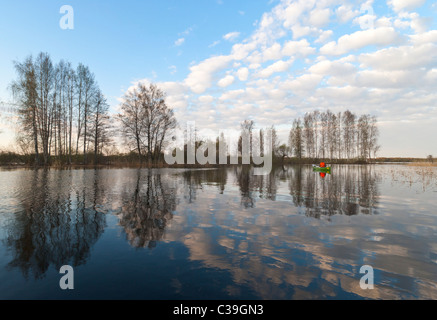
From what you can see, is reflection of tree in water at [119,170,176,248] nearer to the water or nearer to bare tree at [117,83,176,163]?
the water

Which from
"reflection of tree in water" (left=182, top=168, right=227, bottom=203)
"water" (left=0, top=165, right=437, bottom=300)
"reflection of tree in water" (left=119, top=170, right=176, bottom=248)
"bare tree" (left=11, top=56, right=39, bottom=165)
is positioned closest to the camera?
"water" (left=0, top=165, right=437, bottom=300)

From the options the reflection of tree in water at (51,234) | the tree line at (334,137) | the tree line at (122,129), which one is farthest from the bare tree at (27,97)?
the tree line at (334,137)

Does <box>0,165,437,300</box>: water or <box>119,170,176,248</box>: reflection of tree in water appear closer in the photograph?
<box>0,165,437,300</box>: water

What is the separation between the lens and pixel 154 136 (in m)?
40.2

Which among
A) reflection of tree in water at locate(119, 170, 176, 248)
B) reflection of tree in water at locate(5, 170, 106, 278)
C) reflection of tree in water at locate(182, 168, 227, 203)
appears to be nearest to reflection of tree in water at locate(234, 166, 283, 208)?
reflection of tree in water at locate(182, 168, 227, 203)

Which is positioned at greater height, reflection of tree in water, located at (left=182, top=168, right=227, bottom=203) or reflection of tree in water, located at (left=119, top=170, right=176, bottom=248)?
reflection of tree in water, located at (left=182, top=168, right=227, bottom=203)

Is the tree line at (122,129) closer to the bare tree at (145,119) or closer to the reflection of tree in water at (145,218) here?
the bare tree at (145,119)

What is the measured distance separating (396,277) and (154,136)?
40338 millimetres

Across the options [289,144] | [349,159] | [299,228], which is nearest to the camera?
[299,228]

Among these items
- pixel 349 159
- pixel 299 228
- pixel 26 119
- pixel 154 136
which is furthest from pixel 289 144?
pixel 299 228
